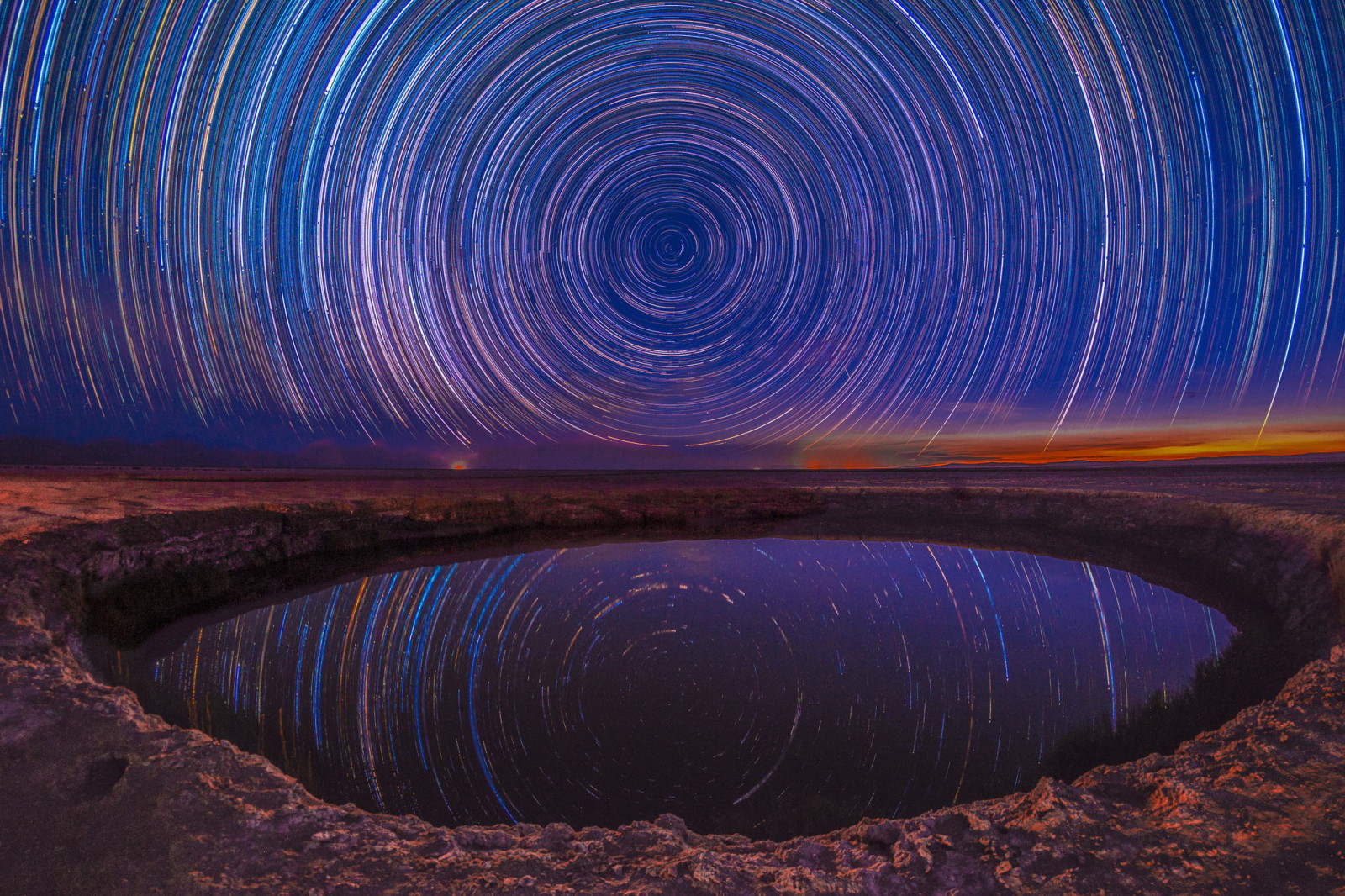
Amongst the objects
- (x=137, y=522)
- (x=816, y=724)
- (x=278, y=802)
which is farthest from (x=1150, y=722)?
(x=137, y=522)

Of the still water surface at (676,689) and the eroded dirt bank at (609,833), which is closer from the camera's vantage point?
the eroded dirt bank at (609,833)

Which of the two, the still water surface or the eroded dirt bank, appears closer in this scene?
the eroded dirt bank

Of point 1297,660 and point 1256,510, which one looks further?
point 1256,510

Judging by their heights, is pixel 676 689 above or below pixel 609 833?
below

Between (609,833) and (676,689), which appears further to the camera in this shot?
(676,689)

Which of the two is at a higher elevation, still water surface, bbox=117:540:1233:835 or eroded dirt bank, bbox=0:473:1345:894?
eroded dirt bank, bbox=0:473:1345:894

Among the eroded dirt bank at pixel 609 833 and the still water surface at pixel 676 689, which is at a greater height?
the eroded dirt bank at pixel 609 833

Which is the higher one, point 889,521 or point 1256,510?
point 1256,510

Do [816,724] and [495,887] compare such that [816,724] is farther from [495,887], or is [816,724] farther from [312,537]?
[312,537]
